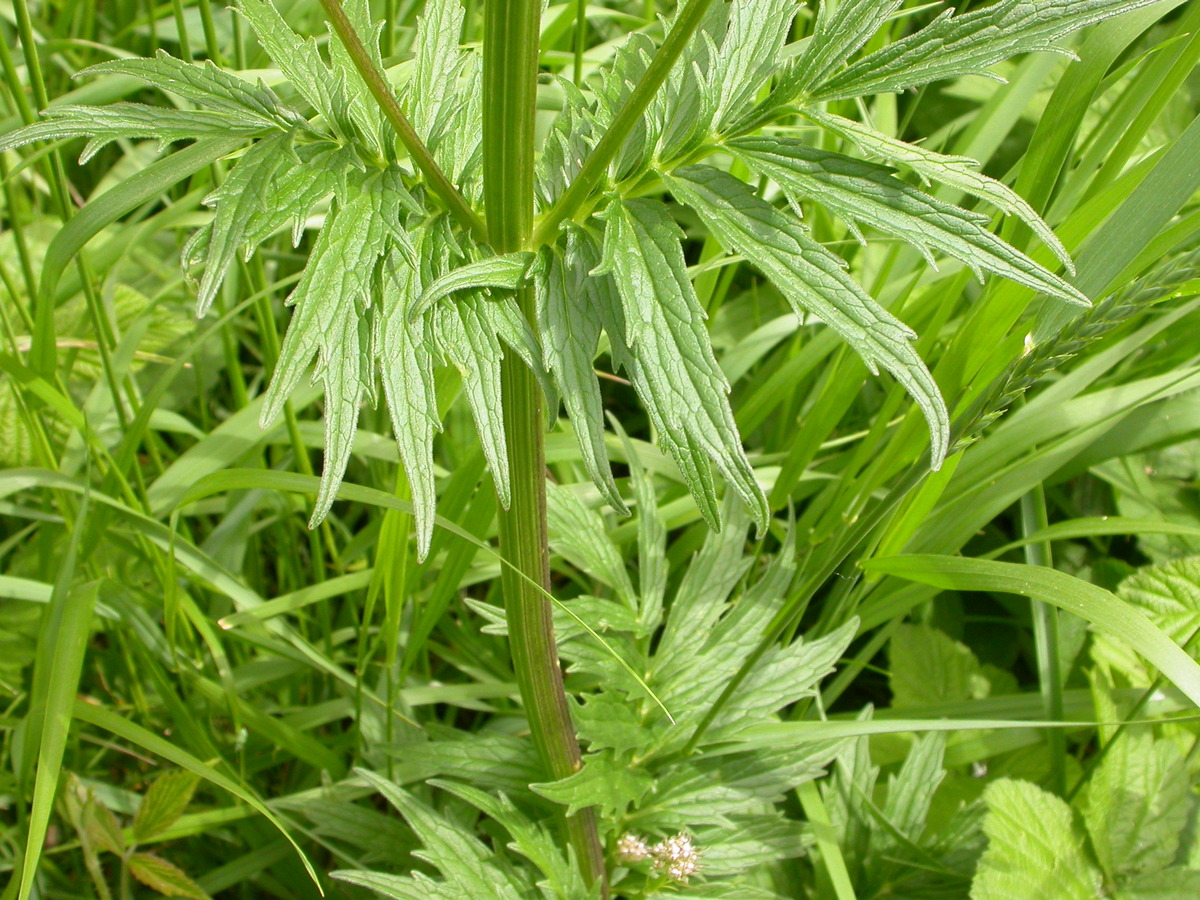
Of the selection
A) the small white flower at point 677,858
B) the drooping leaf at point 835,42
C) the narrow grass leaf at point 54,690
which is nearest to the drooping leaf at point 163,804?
the narrow grass leaf at point 54,690

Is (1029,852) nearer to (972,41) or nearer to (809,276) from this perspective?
(809,276)

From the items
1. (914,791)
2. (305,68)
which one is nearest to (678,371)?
(305,68)

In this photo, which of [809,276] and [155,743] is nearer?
[809,276]

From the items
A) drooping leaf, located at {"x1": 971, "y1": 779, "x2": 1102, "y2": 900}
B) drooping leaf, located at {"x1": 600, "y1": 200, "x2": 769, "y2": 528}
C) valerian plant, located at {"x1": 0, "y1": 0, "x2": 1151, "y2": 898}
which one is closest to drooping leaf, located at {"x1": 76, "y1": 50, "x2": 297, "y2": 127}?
valerian plant, located at {"x1": 0, "y1": 0, "x2": 1151, "y2": 898}

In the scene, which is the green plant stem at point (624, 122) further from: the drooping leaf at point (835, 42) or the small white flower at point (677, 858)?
the small white flower at point (677, 858)

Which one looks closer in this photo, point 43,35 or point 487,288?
point 487,288

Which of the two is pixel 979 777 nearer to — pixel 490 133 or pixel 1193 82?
pixel 490 133

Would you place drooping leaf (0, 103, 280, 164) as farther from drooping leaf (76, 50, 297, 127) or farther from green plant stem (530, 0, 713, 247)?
green plant stem (530, 0, 713, 247)

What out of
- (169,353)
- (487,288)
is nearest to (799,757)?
(487,288)
